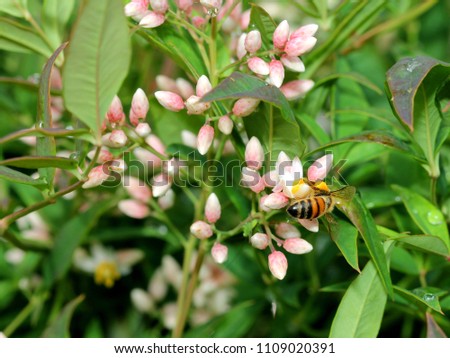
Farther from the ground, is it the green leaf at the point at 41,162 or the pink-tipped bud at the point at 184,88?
the green leaf at the point at 41,162

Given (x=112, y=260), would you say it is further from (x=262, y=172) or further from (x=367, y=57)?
(x=367, y=57)

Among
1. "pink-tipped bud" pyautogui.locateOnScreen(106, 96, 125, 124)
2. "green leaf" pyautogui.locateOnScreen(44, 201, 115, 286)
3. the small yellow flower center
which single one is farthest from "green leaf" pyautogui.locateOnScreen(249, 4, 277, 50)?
the small yellow flower center

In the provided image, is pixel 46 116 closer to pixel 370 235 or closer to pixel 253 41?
pixel 253 41

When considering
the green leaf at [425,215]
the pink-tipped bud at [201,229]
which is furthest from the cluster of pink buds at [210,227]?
the green leaf at [425,215]

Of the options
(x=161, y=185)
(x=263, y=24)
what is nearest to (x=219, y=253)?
(x=161, y=185)

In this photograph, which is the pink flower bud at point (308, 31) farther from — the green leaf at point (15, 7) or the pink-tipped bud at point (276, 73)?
the green leaf at point (15, 7)
